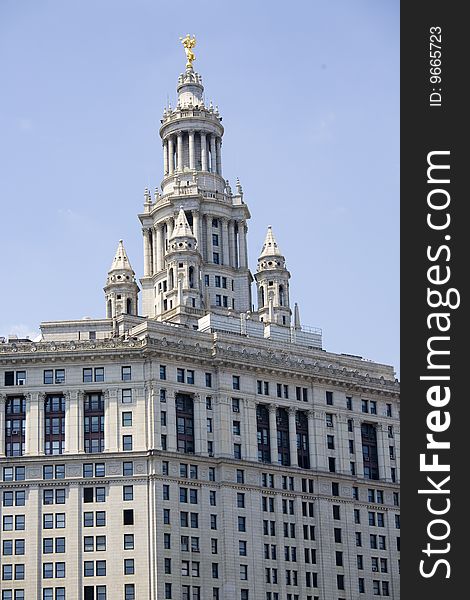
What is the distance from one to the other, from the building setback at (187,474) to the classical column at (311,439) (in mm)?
141

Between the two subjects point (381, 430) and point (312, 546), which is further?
point (381, 430)

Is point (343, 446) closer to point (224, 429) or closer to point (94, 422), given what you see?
point (224, 429)

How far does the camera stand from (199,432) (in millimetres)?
172250

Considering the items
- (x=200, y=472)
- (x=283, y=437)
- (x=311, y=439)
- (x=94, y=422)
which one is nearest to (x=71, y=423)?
(x=94, y=422)

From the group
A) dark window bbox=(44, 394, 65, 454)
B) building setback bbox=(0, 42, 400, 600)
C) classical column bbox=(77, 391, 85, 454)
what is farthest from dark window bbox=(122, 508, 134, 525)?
dark window bbox=(44, 394, 65, 454)

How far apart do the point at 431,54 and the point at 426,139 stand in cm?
490

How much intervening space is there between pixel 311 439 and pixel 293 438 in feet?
11.1

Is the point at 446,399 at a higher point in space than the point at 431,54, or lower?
lower

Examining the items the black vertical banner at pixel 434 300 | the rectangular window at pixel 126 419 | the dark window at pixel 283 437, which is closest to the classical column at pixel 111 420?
the rectangular window at pixel 126 419

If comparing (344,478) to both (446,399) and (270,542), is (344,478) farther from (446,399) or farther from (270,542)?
(446,399)

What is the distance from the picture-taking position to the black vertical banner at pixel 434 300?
66.1 meters

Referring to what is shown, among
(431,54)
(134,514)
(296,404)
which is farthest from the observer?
(296,404)

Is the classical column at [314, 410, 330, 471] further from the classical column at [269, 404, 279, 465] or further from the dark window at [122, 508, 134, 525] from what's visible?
the dark window at [122, 508, 134, 525]

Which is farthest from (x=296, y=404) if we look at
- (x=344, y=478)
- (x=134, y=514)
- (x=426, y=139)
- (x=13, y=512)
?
(x=426, y=139)
